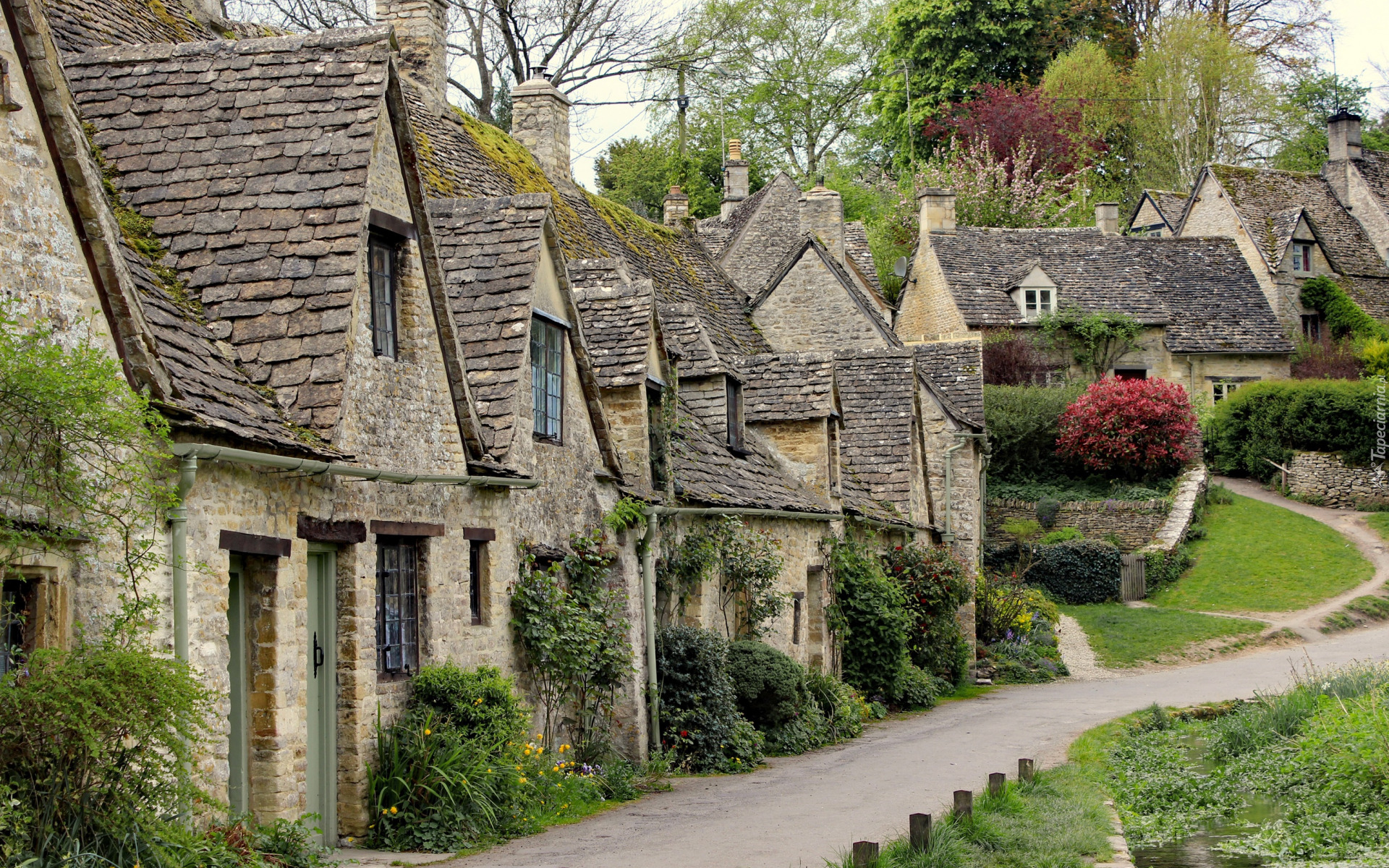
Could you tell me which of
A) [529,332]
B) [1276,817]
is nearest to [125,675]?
[529,332]

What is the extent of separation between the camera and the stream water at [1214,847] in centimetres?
1131

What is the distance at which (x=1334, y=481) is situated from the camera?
4184cm

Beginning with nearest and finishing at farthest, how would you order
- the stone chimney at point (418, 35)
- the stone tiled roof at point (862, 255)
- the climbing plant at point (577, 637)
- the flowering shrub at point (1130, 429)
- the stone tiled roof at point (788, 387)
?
the climbing plant at point (577, 637) → the stone chimney at point (418, 35) → the stone tiled roof at point (788, 387) → the flowering shrub at point (1130, 429) → the stone tiled roof at point (862, 255)

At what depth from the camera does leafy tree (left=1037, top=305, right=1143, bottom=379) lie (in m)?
Result: 47.3

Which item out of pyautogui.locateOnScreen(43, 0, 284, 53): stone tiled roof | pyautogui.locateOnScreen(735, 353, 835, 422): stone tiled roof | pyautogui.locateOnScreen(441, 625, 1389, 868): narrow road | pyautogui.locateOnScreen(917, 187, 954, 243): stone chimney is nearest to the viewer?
pyautogui.locateOnScreen(441, 625, 1389, 868): narrow road

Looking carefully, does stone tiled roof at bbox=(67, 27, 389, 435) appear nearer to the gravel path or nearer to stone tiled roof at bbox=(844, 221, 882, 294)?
the gravel path

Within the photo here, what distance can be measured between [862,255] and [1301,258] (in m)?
19.0

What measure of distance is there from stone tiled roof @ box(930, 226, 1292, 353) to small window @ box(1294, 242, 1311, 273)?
207 centimetres

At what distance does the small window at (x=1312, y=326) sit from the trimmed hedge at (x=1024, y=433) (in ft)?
43.9

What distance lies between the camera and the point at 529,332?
44.7 feet

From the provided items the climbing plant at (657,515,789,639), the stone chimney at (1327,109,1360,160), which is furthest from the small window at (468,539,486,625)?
the stone chimney at (1327,109,1360,160)

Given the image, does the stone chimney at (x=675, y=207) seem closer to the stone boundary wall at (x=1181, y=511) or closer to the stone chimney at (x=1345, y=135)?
the stone boundary wall at (x=1181, y=511)

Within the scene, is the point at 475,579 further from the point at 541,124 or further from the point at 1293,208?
the point at 1293,208

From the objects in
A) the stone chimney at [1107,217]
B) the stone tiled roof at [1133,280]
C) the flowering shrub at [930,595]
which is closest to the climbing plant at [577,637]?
the flowering shrub at [930,595]
